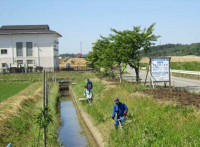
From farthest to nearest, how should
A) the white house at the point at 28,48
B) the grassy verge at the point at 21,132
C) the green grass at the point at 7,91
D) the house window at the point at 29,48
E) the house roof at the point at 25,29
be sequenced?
the house window at the point at 29,48, the white house at the point at 28,48, the house roof at the point at 25,29, the green grass at the point at 7,91, the grassy verge at the point at 21,132

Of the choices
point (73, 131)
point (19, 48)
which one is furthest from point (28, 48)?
point (73, 131)

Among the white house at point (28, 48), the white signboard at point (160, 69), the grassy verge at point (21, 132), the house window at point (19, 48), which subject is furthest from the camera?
the house window at point (19, 48)

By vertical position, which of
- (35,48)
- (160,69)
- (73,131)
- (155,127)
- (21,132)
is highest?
(35,48)

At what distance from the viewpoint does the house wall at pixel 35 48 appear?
2432 inches

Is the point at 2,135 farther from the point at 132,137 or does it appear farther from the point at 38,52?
the point at 38,52

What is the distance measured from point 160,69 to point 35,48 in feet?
148

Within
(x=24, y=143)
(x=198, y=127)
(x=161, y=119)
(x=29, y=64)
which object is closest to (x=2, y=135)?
(x=24, y=143)

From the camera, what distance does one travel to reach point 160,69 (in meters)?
20.4

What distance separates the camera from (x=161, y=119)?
34.0 ft

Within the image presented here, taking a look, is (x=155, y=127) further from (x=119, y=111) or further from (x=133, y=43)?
(x=133, y=43)

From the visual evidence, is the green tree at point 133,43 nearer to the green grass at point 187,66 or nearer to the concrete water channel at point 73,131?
the concrete water channel at point 73,131

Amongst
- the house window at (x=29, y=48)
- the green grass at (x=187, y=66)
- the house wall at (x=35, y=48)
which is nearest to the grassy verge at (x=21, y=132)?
the house wall at (x=35, y=48)

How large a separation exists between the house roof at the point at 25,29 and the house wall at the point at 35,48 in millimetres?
863

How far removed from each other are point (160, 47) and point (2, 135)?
170538 mm
